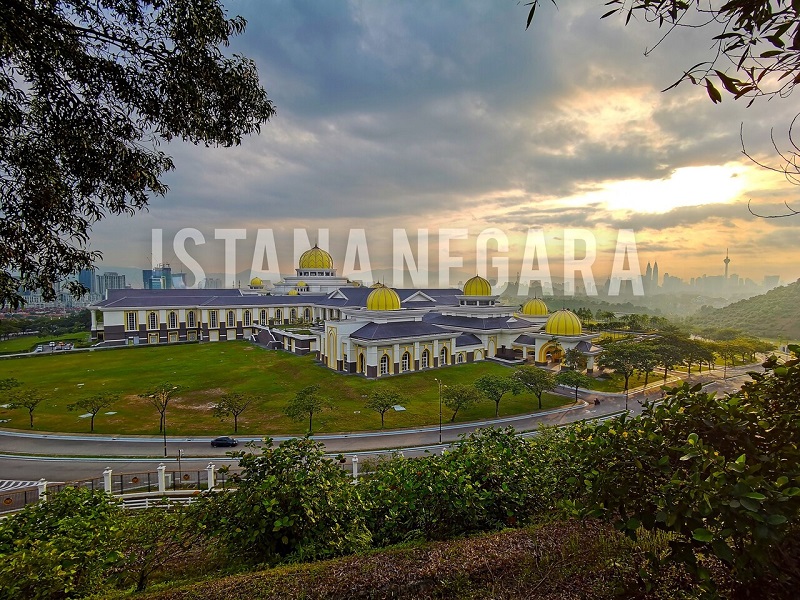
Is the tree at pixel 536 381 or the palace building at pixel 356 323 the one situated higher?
the palace building at pixel 356 323

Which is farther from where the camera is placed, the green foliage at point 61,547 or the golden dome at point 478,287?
the golden dome at point 478,287

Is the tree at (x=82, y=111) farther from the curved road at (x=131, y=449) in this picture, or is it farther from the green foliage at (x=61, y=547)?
the curved road at (x=131, y=449)

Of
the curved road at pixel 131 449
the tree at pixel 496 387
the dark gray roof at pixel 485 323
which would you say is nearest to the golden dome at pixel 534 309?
the dark gray roof at pixel 485 323

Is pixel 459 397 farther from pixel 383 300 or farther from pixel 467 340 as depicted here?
pixel 467 340

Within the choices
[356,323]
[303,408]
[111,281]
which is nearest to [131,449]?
[303,408]

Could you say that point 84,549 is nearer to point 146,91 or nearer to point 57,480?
point 146,91

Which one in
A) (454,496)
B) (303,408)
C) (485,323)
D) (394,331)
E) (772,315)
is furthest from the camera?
(772,315)

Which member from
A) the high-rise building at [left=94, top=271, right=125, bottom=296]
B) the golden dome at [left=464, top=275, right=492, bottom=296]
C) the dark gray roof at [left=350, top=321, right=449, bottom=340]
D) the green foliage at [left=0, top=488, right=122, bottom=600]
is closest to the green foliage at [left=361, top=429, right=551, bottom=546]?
the green foliage at [left=0, top=488, right=122, bottom=600]

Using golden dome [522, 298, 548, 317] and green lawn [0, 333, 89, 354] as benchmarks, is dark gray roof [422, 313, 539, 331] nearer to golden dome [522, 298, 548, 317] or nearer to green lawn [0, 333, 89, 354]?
golden dome [522, 298, 548, 317]
